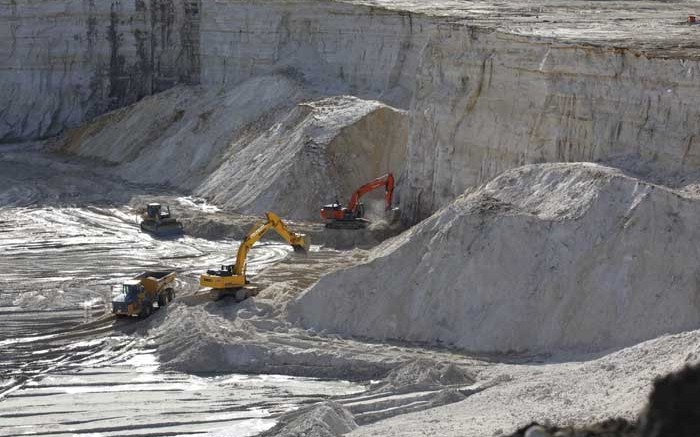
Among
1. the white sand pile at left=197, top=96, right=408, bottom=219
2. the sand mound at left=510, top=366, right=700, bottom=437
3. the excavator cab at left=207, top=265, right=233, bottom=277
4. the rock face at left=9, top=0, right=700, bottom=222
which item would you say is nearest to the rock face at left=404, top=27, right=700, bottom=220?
the rock face at left=9, top=0, right=700, bottom=222

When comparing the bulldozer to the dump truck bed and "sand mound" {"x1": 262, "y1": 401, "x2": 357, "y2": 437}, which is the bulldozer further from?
"sand mound" {"x1": 262, "y1": 401, "x2": 357, "y2": 437}

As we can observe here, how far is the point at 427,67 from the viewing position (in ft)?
120

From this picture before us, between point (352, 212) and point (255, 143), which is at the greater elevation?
point (255, 143)

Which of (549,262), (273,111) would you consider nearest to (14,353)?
(549,262)

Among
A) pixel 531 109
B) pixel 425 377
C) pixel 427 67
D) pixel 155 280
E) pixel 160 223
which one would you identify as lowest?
pixel 160 223

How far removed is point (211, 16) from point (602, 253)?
102 ft

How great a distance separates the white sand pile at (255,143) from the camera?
3931 cm

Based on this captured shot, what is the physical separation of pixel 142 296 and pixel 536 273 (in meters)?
8.33

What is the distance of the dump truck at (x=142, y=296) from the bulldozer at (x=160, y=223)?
8350mm

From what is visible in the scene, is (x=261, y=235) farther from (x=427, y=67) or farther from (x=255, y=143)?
(x=255, y=143)

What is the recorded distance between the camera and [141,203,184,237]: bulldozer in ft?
124

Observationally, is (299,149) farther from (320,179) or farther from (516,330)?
(516,330)

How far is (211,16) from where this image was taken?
52.8 metres

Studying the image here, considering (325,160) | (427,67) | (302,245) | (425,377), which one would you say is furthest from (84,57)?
(425,377)
